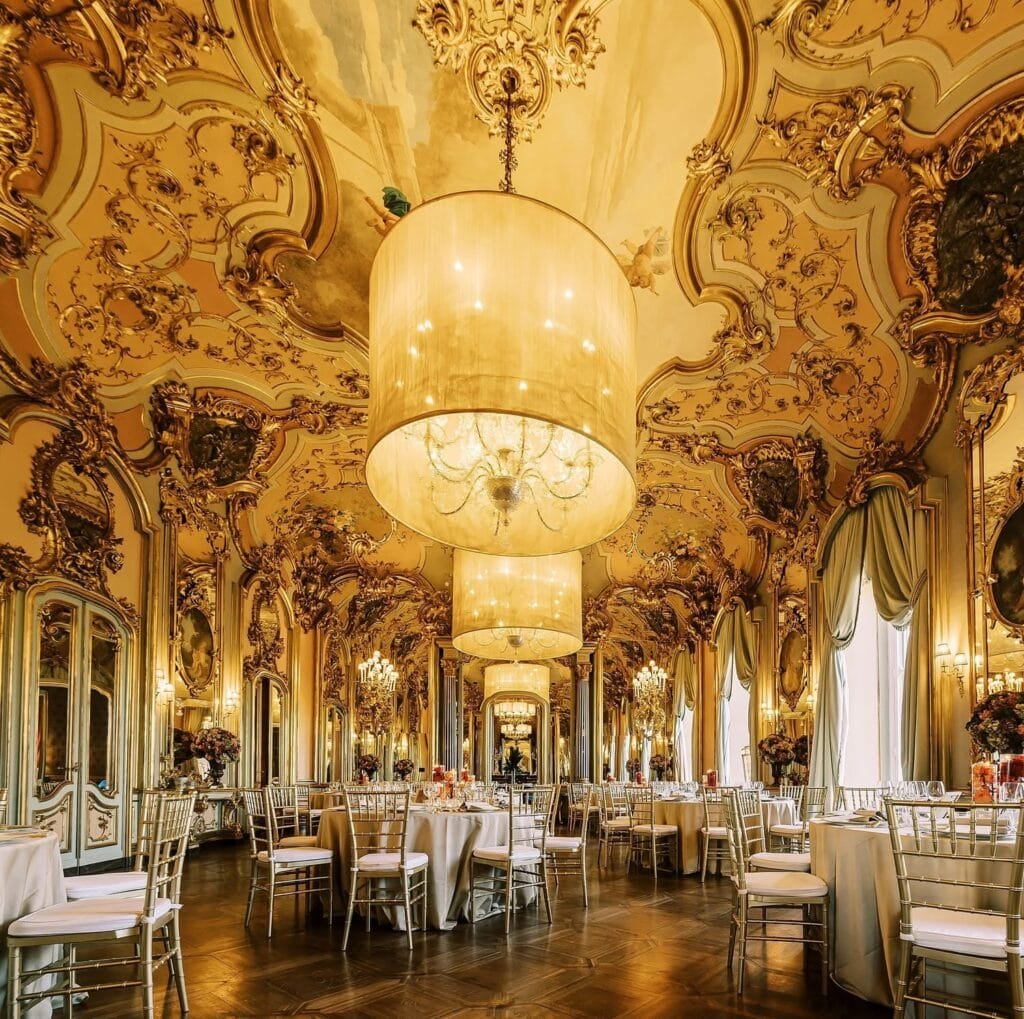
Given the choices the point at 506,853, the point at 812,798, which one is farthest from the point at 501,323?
the point at 812,798

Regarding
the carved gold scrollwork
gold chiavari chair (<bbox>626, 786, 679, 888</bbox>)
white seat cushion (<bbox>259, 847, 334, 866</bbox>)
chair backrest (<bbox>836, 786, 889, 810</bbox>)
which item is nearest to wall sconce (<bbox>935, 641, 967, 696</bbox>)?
chair backrest (<bbox>836, 786, 889, 810</bbox>)

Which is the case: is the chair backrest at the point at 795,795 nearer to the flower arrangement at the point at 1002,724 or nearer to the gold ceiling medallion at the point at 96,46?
the flower arrangement at the point at 1002,724

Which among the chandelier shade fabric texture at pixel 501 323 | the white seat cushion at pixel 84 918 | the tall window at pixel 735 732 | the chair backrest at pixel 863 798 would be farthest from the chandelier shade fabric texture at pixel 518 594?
the tall window at pixel 735 732

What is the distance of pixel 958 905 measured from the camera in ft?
11.3

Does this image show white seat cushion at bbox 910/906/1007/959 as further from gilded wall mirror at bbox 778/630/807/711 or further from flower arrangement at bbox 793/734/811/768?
gilded wall mirror at bbox 778/630/807/711

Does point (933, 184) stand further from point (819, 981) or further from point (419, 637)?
point (419, 637)

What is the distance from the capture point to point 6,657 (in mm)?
6703

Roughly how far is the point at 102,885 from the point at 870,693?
26.7 ft

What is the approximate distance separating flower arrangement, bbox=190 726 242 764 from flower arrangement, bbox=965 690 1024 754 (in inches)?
301

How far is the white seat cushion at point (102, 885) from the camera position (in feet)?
13.3

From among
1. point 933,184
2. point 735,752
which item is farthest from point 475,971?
point 735,752

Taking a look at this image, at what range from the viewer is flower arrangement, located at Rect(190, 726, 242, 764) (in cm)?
920

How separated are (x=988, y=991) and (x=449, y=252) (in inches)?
151

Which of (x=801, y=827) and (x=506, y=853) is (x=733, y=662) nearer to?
(x=801, y=827)
